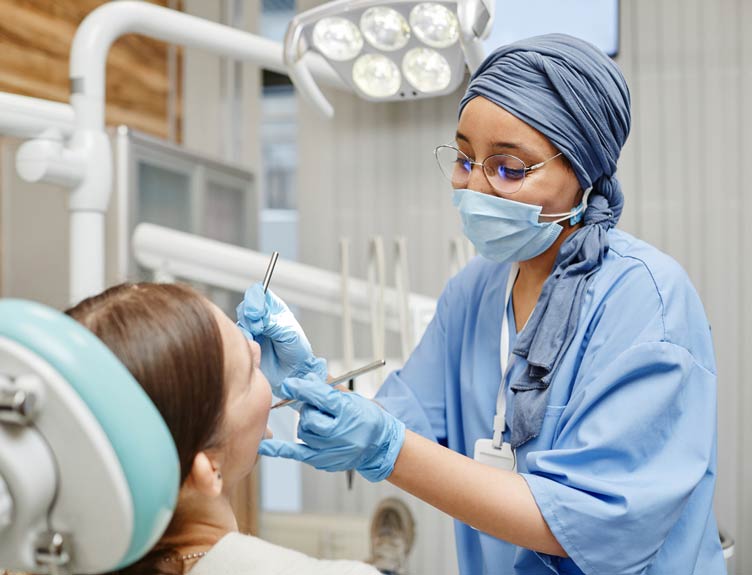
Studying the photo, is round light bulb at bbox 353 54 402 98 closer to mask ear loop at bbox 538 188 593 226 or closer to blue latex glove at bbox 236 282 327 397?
mask ear loop at bbox 538 188 593 226

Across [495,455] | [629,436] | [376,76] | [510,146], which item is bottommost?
[495,455]

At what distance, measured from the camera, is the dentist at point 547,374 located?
102 cm

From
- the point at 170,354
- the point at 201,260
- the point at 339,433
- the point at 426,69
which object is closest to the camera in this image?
the point at 170,354

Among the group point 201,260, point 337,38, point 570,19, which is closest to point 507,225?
point 337,38

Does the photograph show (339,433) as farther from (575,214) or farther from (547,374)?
(575,214)

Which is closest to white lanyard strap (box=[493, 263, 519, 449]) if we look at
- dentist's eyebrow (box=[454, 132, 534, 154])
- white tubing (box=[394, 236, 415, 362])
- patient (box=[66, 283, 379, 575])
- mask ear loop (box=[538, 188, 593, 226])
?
mask ear loop (box=[538, 188, 593, 226])

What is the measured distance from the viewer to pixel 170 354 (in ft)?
2.57

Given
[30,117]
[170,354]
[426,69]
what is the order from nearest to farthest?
1. [170,354]
2. [30,117]
3. [426,69]

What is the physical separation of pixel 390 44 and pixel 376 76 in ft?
0.30

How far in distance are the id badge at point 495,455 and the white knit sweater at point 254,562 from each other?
15.1 inches

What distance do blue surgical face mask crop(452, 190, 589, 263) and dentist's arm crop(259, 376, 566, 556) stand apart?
1.18ft

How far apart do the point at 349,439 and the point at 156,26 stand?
1077 mm

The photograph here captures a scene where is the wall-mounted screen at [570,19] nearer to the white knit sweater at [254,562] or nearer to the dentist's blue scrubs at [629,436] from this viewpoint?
the dentist's blue scrubs at [629,436]

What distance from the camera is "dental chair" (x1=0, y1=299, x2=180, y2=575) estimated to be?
1.81 ft
